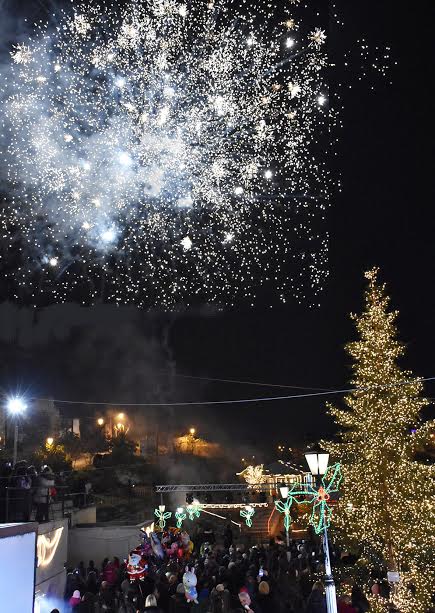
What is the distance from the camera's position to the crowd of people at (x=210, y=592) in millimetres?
9461

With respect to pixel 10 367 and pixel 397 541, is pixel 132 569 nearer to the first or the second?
pixel 397 541

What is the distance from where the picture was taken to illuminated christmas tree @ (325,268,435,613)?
13695 mm

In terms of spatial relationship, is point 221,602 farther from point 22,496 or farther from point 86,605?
point 22,496

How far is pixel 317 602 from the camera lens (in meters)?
9.38

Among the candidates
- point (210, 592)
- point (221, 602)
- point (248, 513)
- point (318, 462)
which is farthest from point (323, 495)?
point (248, 513)

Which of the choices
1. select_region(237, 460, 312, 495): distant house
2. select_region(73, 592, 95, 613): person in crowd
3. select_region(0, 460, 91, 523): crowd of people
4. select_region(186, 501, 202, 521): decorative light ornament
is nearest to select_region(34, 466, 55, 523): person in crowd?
select_region(0, 460, 91, 523): crowd of people

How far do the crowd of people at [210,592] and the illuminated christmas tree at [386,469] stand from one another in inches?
68.6

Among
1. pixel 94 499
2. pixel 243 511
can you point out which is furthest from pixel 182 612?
pixel 243 511

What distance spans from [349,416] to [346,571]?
166 inches

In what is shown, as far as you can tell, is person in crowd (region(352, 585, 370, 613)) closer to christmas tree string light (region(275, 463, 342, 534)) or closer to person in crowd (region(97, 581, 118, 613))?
christmas tree string light (region(275, 463, 342, 534))

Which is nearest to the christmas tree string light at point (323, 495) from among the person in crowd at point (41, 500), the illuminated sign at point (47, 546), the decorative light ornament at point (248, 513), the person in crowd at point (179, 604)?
the person in crowd at point (179, 604)

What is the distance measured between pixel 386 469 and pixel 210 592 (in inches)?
227

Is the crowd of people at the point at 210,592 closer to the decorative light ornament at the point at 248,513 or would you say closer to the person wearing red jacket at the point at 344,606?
the person wearing red jacket at the point at 344,606

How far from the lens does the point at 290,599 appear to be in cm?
1278
